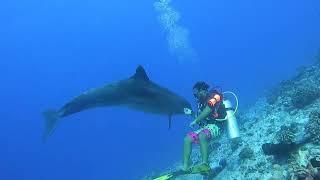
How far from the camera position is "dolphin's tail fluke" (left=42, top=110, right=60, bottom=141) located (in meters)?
11.6

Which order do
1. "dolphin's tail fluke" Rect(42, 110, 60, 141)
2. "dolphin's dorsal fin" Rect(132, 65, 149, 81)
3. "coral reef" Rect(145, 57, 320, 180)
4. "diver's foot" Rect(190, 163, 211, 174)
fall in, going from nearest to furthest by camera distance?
"coral reef" Rect(145, 57, 320, 180)
"diver's foot" Rect(190, 163, 211, 174)
"dolphin's dorsal fin" Rect(132, 65, 149, 81)
"dolphin's tail fluke" Rect(42, 110, 60, 141)

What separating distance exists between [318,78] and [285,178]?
935cm

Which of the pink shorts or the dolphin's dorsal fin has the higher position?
the dolphin's dorsal fin

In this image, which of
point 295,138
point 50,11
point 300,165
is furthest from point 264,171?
point 50,11

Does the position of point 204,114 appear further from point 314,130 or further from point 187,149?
point 314,130

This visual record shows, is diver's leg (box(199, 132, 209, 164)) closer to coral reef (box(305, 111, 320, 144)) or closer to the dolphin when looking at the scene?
coral reef (box(305, 111, 320, 144))

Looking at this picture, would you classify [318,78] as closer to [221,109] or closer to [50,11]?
[221,109]

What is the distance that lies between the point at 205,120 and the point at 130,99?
2.26 meters

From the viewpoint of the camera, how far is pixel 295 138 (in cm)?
848

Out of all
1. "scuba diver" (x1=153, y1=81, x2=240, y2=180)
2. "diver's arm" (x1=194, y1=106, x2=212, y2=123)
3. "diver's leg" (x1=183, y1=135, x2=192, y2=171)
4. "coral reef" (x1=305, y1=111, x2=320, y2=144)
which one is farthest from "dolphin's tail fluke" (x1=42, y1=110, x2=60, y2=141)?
"coral reef" (x1=305, y1=111, x2=320, y2=144)

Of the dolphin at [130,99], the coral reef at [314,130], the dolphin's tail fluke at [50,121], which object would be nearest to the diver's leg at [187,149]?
the dolphin at [130,99]

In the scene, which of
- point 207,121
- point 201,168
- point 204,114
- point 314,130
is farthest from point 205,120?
point 314,130

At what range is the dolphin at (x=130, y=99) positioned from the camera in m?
11.0

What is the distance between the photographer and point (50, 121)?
11.7 m
